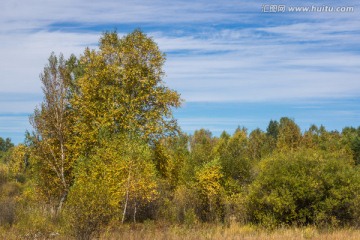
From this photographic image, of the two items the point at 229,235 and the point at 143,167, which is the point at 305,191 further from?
the point at 143,167

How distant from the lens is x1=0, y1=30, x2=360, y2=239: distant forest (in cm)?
2362

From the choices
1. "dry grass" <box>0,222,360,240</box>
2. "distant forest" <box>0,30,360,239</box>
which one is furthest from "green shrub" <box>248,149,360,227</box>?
"dry grass" <box>0,222,360,240</box>

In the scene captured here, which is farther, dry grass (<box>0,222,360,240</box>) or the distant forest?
the distant forest

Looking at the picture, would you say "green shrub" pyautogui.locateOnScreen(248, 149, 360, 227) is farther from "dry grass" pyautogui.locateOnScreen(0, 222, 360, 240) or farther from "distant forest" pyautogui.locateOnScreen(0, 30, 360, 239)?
"dry grass" pyautogui.locateOnScreen(0, 222, 360, 240)

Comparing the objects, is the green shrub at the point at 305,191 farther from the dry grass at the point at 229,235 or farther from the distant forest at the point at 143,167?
the dry grass at the point at 229,235

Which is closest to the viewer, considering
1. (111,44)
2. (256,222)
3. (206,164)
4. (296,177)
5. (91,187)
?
(91,187)

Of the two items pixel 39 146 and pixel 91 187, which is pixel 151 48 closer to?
pixel 39 146

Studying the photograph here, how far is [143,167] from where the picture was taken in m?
26.2

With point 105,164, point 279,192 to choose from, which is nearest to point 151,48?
point 105,164

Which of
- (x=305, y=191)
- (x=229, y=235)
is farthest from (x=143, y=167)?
(x=305, y=191)

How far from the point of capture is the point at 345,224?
2391 centimetres

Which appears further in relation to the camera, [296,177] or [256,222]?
[256,222]

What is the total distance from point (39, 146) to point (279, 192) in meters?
16.6

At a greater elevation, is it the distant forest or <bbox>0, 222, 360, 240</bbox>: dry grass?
the distant forest
